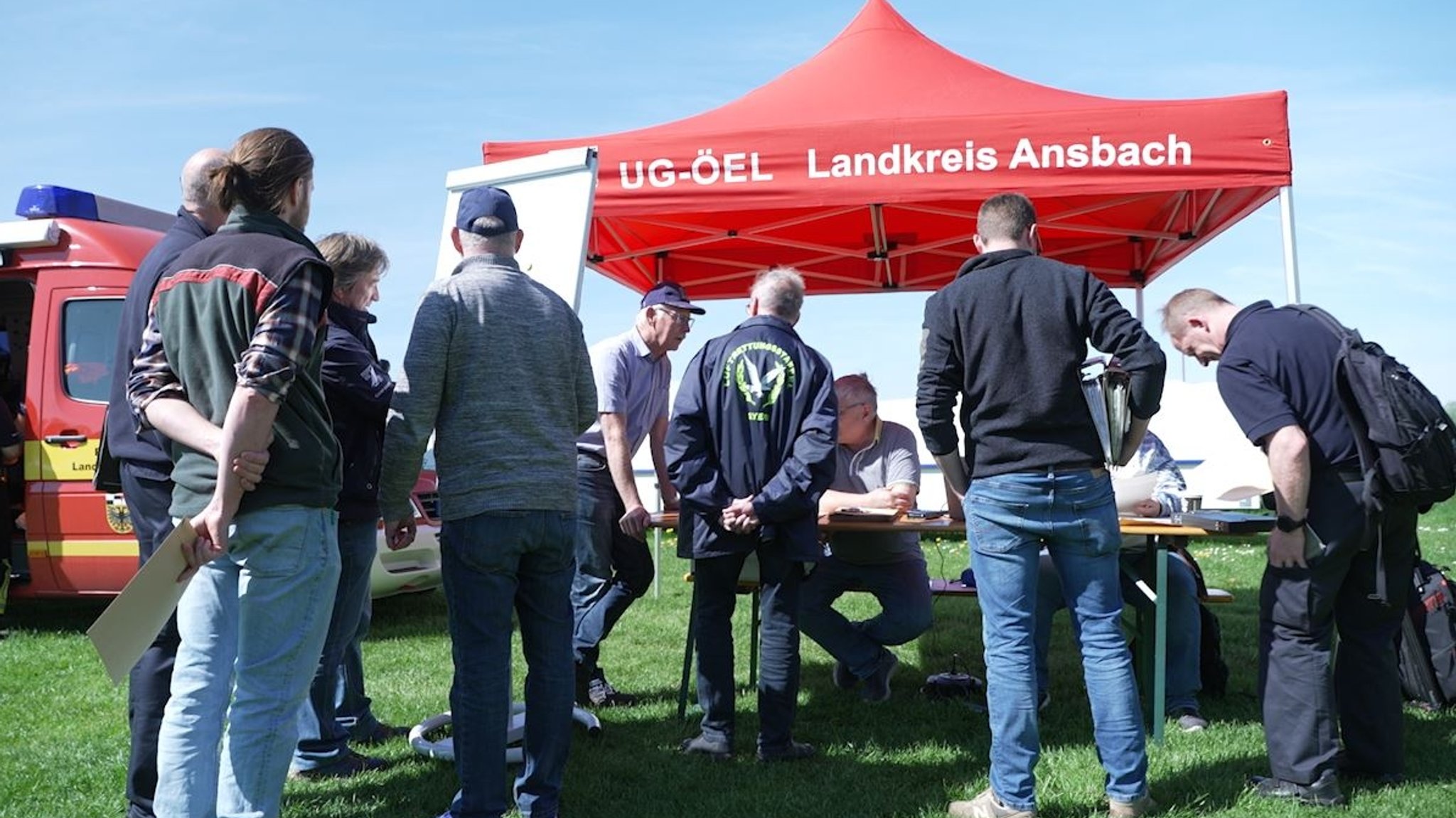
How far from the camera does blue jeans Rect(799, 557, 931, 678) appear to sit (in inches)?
198

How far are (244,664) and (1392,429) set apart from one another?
304 cm

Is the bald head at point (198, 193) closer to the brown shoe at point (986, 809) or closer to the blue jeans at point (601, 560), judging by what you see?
the blue jeans at point (601, 560)

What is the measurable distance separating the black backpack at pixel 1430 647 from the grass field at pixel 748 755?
10 cm

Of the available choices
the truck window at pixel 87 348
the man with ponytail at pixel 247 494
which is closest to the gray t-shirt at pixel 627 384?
the man with ponytail at pixel 247 494

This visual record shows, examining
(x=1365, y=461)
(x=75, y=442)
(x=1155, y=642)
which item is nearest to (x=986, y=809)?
(x=1155, y=642)

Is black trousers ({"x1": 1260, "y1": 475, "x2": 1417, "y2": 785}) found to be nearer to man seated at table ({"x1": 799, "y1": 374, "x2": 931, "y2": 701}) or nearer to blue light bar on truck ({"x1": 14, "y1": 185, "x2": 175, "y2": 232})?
man seated at table ({"x1": 799, "y1": 374, "x2": 931, "y2": 701})

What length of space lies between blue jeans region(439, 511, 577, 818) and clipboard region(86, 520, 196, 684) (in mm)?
745

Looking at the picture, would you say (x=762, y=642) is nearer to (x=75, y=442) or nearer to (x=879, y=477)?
(x=879, y=477)

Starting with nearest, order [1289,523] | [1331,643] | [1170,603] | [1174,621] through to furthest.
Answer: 1. [1289,523]
2. [1331,643]
3. [1174,621]
4. [1170,603]

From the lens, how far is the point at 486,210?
3260mm

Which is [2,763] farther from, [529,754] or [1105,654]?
[1105,654]

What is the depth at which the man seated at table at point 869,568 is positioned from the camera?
504cm

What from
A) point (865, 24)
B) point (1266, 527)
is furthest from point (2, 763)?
point (865, 24)

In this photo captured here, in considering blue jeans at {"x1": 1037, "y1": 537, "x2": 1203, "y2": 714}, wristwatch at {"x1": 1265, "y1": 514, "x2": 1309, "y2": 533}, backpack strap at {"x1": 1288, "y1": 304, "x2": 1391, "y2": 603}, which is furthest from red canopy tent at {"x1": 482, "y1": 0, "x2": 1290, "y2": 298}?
wristwatch at {"x1": 1265, "y1": 514, "x2": 1309, "y2": 533}
